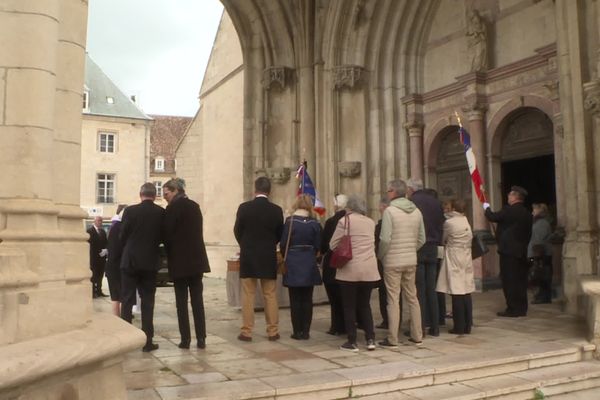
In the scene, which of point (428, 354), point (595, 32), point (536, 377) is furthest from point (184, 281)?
point (595, 32)

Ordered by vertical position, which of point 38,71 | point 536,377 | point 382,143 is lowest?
point 536,377

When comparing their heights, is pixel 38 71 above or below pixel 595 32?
below

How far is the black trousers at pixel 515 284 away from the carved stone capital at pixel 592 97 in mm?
1919

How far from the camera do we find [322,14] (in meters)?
11.6

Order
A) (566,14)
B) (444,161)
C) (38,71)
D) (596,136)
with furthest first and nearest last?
(444,161)
(566,14)
(596,136)
(38,71)

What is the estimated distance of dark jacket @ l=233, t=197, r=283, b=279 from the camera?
18.7 ft

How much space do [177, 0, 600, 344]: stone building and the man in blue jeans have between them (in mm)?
3501

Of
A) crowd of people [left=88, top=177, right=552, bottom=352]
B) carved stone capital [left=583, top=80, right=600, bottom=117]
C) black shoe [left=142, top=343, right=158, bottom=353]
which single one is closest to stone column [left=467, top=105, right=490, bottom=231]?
carved stone capital [left=583, top=80, right=600, bottom=117]

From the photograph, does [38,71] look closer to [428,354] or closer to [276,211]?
[276,211]

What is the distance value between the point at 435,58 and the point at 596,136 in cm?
493

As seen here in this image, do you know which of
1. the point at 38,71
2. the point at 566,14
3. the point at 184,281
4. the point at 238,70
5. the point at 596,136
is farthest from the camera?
the point at 238,70

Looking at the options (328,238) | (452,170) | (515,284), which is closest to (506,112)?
(452,170)

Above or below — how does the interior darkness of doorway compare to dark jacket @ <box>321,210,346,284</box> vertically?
above

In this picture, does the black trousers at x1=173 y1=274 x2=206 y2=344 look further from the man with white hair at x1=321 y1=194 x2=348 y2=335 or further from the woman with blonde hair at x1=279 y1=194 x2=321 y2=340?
the man with white hair at x1=321 y1=194 x2=348 y2=335
